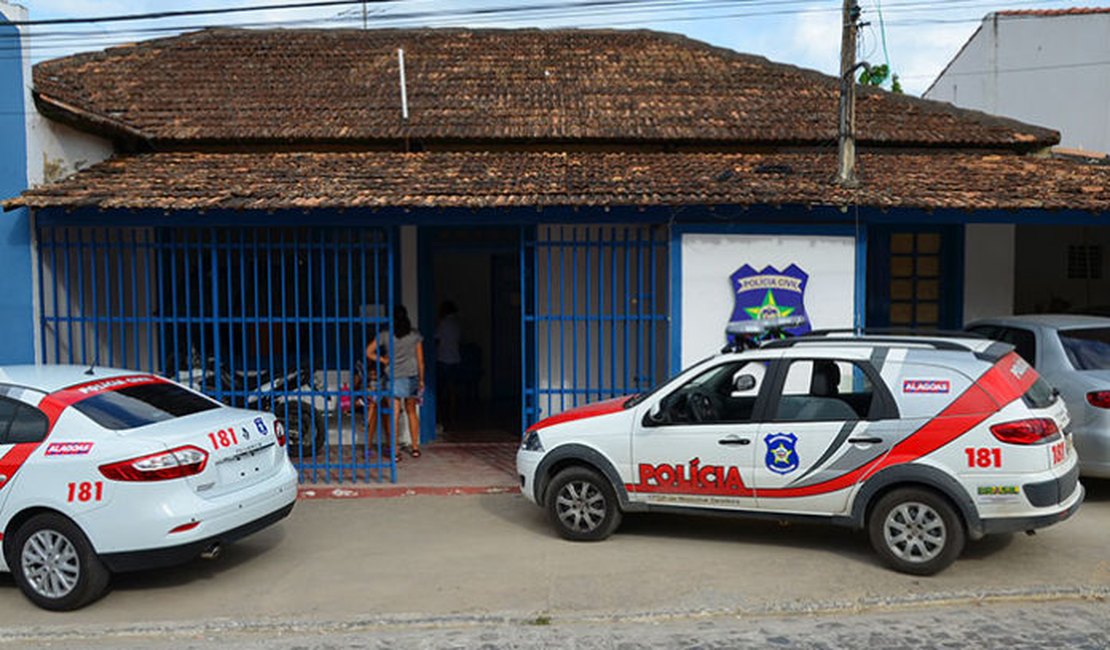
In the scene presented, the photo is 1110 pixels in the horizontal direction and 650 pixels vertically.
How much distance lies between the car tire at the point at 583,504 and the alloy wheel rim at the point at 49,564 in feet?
10.5

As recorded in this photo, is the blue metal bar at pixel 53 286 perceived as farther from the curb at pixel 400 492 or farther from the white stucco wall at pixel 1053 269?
the white stucco wall at pixel 1053 269

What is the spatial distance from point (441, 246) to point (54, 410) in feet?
18.6

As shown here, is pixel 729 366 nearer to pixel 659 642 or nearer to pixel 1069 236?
pixel 659 642

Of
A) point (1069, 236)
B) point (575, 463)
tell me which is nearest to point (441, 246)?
point (575, 463)

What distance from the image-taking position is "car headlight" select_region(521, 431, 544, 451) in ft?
22.9

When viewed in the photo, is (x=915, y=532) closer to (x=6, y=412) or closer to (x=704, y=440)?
(x=704, y=440)

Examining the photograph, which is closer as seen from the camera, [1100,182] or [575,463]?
[575,463]

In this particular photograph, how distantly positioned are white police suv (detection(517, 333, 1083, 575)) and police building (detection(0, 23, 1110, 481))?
84.2 inches

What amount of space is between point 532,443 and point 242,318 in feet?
11.1

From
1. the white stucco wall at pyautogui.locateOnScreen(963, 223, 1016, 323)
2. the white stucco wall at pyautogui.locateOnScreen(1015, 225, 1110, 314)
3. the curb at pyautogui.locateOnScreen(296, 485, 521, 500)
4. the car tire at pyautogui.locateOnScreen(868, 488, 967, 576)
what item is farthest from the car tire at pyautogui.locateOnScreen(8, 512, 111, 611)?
the white stucco wall at pyautogui.locateOnScreen(1015, 225, 1110, 314)

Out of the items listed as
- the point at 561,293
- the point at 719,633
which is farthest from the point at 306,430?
the point at 719,633

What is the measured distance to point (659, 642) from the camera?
5.07 meters

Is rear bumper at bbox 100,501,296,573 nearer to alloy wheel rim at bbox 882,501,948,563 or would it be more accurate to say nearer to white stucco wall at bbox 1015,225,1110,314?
alloy wheel rim at bbox 882,501,948,563

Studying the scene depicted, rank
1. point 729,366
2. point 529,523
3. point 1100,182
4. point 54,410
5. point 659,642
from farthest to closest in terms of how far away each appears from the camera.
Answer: point 1100,182, point 529,523, point 729,366, point 54,410, point 659,642
